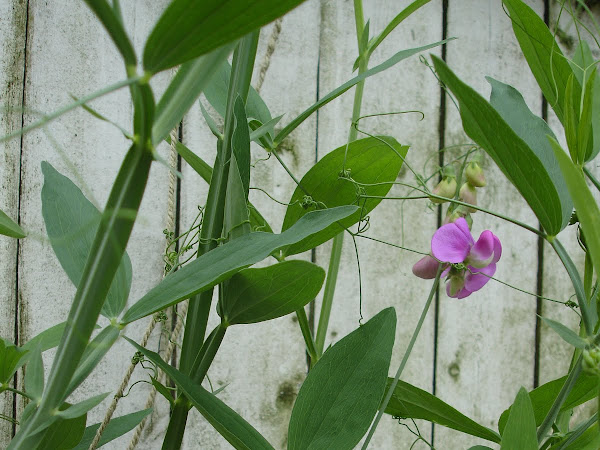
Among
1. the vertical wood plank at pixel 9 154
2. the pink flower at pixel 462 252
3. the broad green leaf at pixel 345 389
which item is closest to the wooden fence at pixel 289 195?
the vertical wood plank at pixel 9 154

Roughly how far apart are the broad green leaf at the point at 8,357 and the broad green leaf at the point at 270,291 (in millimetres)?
151

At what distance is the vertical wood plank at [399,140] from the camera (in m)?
0.97

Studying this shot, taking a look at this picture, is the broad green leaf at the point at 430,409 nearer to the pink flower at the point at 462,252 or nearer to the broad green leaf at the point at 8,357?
the pink flower at the point at 462,252

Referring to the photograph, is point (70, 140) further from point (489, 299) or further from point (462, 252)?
point (489, 299)

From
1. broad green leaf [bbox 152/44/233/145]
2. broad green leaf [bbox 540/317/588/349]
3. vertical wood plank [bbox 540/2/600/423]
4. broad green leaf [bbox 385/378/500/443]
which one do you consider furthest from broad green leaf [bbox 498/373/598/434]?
vertical wood plank [bbox 540/2/600/423]

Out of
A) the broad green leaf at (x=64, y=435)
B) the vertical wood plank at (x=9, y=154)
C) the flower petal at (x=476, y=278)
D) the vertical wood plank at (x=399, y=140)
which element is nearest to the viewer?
the broad green leaf at (x=64, y=435)

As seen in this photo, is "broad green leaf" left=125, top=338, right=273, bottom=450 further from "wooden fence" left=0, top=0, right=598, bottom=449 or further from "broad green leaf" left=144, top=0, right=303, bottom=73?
"wooden fence" left=0, top=0, right=598, bottom=449

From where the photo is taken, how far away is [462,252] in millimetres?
491

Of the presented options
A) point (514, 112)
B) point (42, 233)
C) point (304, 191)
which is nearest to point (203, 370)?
point (304, 191)

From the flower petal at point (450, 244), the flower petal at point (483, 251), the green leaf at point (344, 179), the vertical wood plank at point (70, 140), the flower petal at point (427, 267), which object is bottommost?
the flower petal at point (483, 251)

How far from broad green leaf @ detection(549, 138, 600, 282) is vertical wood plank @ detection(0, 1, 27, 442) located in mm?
769

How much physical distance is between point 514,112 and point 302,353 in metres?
0.62

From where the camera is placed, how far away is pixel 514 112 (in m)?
0.44

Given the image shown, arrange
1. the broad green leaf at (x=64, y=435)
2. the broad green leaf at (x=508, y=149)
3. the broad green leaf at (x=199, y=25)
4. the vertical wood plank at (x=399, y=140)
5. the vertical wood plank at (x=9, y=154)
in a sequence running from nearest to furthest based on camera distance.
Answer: the broad green leaf at (x=199, y=25)
the broad green leaf at (x=508, y=149)
the broad green leaf at (x=64, y=435)
the vertical wood plank at (x=9, y=154)
the vertical wood plank at (x=399, y=140)
